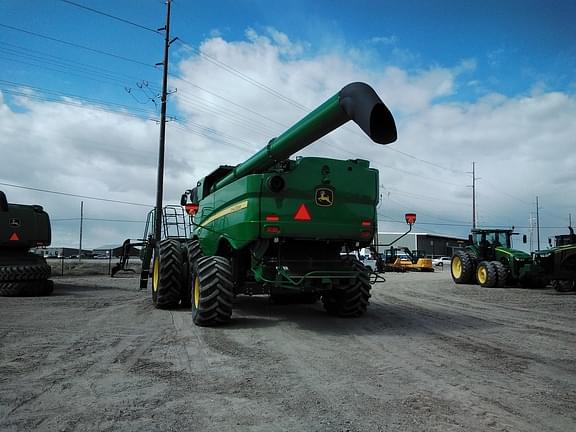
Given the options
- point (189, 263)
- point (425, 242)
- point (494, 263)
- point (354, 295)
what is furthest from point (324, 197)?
point (425, 242)

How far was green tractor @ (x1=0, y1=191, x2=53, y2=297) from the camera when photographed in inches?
572

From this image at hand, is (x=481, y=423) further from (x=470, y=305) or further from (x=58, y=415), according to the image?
(x=470, y=305)

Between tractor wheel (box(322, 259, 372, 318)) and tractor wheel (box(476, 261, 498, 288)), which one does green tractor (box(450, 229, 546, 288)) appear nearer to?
tractor wheel (box(476, 261, 498, 288))

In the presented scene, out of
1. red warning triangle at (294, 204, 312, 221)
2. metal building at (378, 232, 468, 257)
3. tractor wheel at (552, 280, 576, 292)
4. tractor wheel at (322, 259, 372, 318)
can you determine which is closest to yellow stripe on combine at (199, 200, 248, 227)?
red warning triangle at (294, 204, 312, 221)

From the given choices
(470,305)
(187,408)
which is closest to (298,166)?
(187,408)

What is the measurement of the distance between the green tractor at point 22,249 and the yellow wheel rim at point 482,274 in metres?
16.4

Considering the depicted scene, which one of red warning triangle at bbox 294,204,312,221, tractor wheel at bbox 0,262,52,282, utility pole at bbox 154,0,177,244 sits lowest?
tractor wheel at bbox 0,262,52,282

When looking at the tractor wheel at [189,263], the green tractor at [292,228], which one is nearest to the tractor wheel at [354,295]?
the green tractor at [292,228]

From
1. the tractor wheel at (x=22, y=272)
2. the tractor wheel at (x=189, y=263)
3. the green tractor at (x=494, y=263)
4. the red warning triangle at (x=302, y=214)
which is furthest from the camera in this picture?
the green tractor at (x=494, y=263)

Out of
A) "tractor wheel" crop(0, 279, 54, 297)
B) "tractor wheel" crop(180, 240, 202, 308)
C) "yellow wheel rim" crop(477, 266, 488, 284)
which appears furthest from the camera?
"yellow wheel rim" crop(477, 266, 488, 284)

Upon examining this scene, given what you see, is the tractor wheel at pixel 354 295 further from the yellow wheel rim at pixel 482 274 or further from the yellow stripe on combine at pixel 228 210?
the yellow wheel rim at pixel 482 274

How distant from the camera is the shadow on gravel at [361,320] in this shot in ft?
27.6

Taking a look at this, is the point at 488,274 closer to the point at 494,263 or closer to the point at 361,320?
the point at 494,263

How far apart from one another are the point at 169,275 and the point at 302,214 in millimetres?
3998
